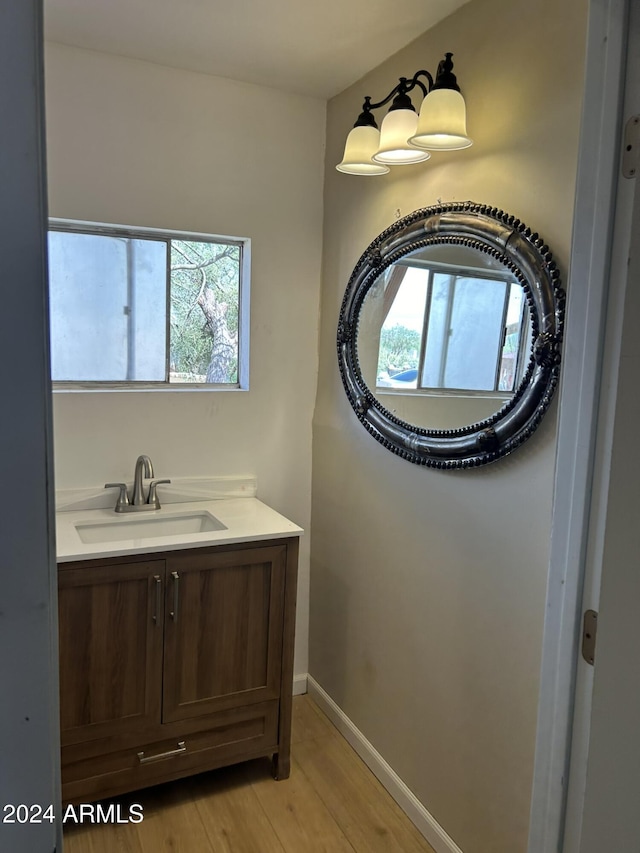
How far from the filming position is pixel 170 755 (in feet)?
6.95

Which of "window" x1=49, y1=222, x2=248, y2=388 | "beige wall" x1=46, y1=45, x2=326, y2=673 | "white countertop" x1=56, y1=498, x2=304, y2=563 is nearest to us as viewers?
"white countertop" x1=56, y1=498, x2=304, y2=563

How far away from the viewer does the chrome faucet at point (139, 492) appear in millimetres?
2406

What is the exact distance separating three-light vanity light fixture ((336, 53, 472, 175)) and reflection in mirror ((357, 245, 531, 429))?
0.30m

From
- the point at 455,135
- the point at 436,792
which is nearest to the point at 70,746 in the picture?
the point at 436,792

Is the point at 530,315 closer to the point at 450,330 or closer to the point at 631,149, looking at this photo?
the point at 450,330

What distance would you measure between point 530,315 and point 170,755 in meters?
1.81

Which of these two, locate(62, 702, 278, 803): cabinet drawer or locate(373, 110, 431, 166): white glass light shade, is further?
locate(62, 702, 278, 803): cabinet drawer

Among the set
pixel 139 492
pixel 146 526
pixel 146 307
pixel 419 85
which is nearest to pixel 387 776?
pixel 146 526

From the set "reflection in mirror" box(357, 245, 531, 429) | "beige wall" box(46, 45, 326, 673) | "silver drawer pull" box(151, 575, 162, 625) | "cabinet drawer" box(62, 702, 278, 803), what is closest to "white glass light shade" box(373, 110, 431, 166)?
"reflection in mirror" box(357, 245, 531, 429)

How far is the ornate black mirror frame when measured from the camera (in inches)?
62.1

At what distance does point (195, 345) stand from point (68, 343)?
0.50 meters

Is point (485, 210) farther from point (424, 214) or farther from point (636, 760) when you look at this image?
point (636, 760)

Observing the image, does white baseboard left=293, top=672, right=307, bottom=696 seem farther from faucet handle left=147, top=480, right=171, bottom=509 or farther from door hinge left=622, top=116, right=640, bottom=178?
door hinge left=622, top=116, right=640, bottom=178

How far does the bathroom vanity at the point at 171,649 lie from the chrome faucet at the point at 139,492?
0.09 meters
